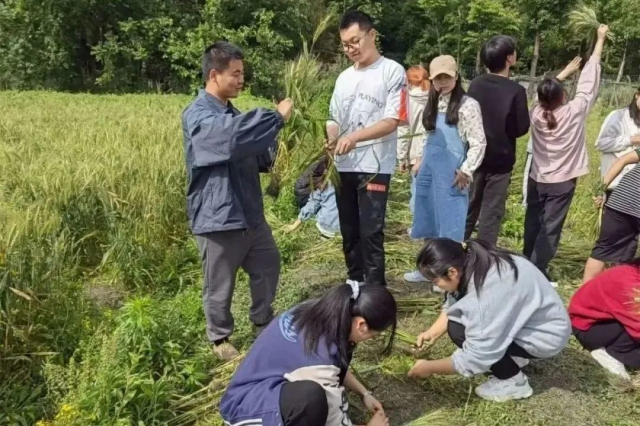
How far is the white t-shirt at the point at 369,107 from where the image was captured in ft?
10.0

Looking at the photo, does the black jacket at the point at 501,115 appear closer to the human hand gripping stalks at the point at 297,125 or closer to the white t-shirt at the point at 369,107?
the white t-shirt at the point at 369,107

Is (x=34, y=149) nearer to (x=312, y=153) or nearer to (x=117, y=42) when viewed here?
(x=312, y=153)

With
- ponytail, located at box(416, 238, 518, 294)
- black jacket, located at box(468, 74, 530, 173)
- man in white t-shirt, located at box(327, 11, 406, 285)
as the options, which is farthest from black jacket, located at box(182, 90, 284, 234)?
black jacket, located at box(468, 74, 530, 173)

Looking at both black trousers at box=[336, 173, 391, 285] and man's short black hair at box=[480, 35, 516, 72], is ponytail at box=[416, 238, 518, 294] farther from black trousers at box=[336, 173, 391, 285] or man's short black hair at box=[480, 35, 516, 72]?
man's short black hair at box=[480, 35, 516, 72]

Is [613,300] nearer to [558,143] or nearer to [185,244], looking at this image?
[558,143]

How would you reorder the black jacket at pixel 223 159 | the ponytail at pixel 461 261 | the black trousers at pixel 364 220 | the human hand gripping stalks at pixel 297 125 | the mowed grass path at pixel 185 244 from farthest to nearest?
the human hand gripping stalks at pixel 297 125 < the black trousers at pixel 364 220 < the mowed grass path at pixel 185 244 < the black jacket at pixel 223 159 < the ponytail at pixel 461 261

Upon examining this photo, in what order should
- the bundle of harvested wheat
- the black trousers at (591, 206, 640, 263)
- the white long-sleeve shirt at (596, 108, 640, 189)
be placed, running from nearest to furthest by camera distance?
the black trousers at (591, 206, 640, 263) < the white long-sleeve shirt at (596, 108, 640, 189) < the bundle of harvested wheat

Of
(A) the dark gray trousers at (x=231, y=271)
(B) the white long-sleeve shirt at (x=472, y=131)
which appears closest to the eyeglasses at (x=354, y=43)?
(B) the white long-sleeve shirt at (x=472, y=131)

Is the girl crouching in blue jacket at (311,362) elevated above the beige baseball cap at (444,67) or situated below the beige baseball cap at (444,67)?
below

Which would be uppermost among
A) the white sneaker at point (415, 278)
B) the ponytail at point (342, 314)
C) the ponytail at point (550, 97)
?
the ponytail at point (550, 97)

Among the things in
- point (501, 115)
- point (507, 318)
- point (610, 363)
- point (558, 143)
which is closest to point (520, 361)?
point (507, 318)

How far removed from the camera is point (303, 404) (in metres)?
1.99

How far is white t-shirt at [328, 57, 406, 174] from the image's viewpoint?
120 inches

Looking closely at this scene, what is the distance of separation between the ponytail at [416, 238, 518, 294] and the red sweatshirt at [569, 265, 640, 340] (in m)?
0.78
